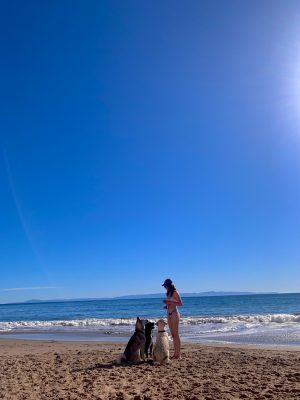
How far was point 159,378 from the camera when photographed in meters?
6.67

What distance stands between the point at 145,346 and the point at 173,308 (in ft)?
3.19

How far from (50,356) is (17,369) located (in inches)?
82.6

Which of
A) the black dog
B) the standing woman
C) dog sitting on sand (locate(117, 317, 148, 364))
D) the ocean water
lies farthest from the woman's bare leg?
the ocean water

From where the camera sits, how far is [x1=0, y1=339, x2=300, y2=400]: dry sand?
5.62 m

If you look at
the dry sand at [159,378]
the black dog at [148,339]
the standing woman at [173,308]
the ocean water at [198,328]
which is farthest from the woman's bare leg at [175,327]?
the ocean water at [198,328]

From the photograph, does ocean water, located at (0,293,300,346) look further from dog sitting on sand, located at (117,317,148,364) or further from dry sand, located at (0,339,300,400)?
dog sitting on sand, located at (117,317,148,364)

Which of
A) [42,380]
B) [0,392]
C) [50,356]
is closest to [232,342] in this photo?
[50,356]

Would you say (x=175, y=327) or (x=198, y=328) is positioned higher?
(x=175, y=327)

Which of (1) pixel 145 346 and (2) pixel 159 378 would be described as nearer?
(2) pixel 159 378

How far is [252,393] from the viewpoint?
18.0ft

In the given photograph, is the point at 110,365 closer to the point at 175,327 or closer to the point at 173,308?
the point at 175,327

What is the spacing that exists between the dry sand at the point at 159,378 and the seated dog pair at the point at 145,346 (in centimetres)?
25

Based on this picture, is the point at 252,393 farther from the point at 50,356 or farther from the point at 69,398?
the point at 50,356

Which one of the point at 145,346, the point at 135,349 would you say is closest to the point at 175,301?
the point at 145,346
